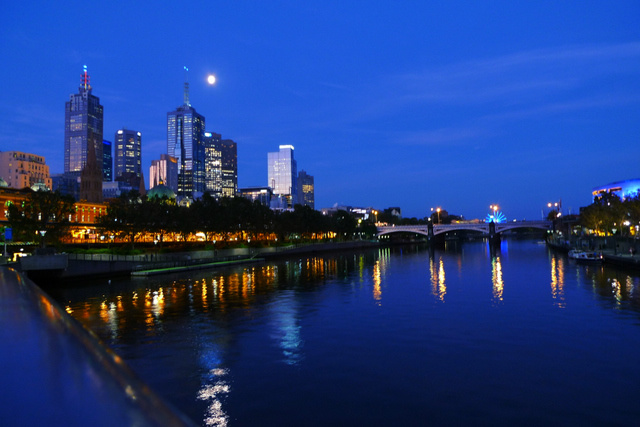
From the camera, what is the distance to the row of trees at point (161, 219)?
6412cm

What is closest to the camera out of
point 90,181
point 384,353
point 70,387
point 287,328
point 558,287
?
point 70,387

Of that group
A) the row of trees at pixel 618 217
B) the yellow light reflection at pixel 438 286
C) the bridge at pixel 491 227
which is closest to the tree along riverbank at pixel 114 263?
the yellow light reflection at pixel 438 286

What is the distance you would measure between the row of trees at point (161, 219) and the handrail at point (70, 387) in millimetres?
52335

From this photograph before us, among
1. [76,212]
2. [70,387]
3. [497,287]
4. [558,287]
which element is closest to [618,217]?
[558,287]

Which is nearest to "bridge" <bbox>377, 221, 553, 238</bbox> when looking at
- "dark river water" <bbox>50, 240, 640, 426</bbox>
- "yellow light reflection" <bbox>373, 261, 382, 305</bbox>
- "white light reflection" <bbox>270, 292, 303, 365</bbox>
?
"yellow light reflection" <bbox>373, 261, 382, 305</bbox>

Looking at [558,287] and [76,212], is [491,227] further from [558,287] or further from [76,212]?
[558,287]

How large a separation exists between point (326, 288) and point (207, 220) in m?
58.7

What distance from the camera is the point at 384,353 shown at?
20.8 meters

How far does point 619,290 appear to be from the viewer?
40.5m

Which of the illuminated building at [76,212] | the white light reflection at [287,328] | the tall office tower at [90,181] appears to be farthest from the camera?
the tall office tower at [90,181]

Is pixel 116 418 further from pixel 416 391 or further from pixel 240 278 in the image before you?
pixel 240 278

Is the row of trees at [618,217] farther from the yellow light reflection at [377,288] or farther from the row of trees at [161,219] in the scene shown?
the row of trees at [161,219]

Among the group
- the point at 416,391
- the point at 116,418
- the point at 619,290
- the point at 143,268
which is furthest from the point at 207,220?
the point at 116,418

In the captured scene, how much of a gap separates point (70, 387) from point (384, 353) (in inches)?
632
